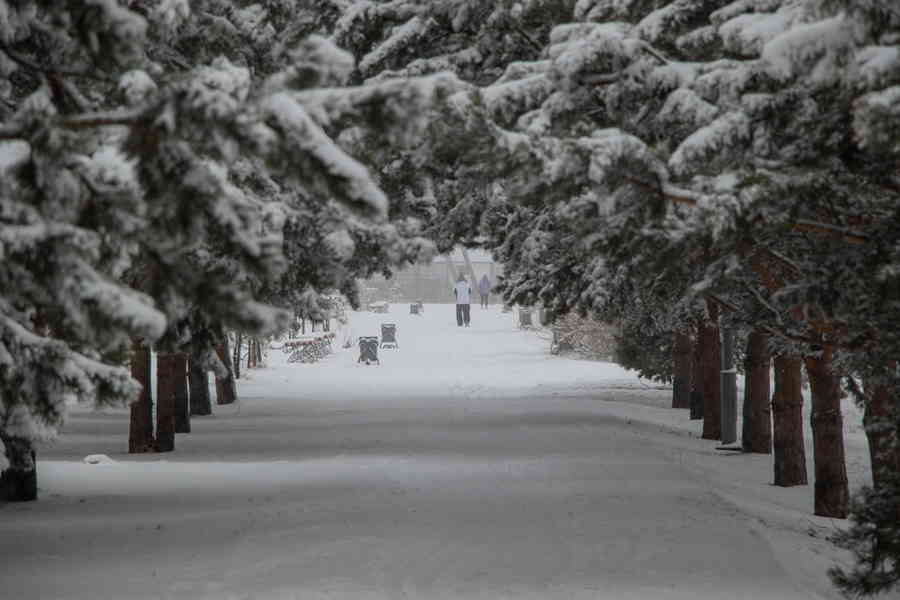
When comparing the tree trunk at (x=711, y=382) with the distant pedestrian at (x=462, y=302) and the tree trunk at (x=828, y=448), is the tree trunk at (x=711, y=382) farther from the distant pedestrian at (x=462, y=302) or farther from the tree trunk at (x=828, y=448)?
the distant pedestrian at (x=462, y=302)

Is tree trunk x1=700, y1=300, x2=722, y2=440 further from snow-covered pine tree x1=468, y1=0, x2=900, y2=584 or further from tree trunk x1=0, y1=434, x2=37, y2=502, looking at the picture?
snow-covered pine tree x1=468, y1=0, x2=900, y2=584

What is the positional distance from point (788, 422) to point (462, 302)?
41565mm

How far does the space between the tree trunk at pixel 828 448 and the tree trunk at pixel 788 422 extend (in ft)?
5.79

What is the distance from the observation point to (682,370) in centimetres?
2500

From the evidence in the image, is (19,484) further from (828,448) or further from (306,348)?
(306,348)

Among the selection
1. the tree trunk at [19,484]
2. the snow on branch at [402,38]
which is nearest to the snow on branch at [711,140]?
the snow on branch at [402,38]

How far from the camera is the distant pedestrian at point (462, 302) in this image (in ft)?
179

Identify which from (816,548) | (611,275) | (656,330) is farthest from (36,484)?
(656,330)

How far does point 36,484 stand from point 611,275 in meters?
6.71

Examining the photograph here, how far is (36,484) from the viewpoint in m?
12.5

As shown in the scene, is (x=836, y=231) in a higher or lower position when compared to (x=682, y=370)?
higher

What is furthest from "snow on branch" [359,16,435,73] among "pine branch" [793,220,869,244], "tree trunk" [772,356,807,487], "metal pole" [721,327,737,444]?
"metal pole" [721,327,737,444]

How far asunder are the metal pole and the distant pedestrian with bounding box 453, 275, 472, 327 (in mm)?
36192

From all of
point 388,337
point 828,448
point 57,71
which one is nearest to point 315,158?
point 57,71
